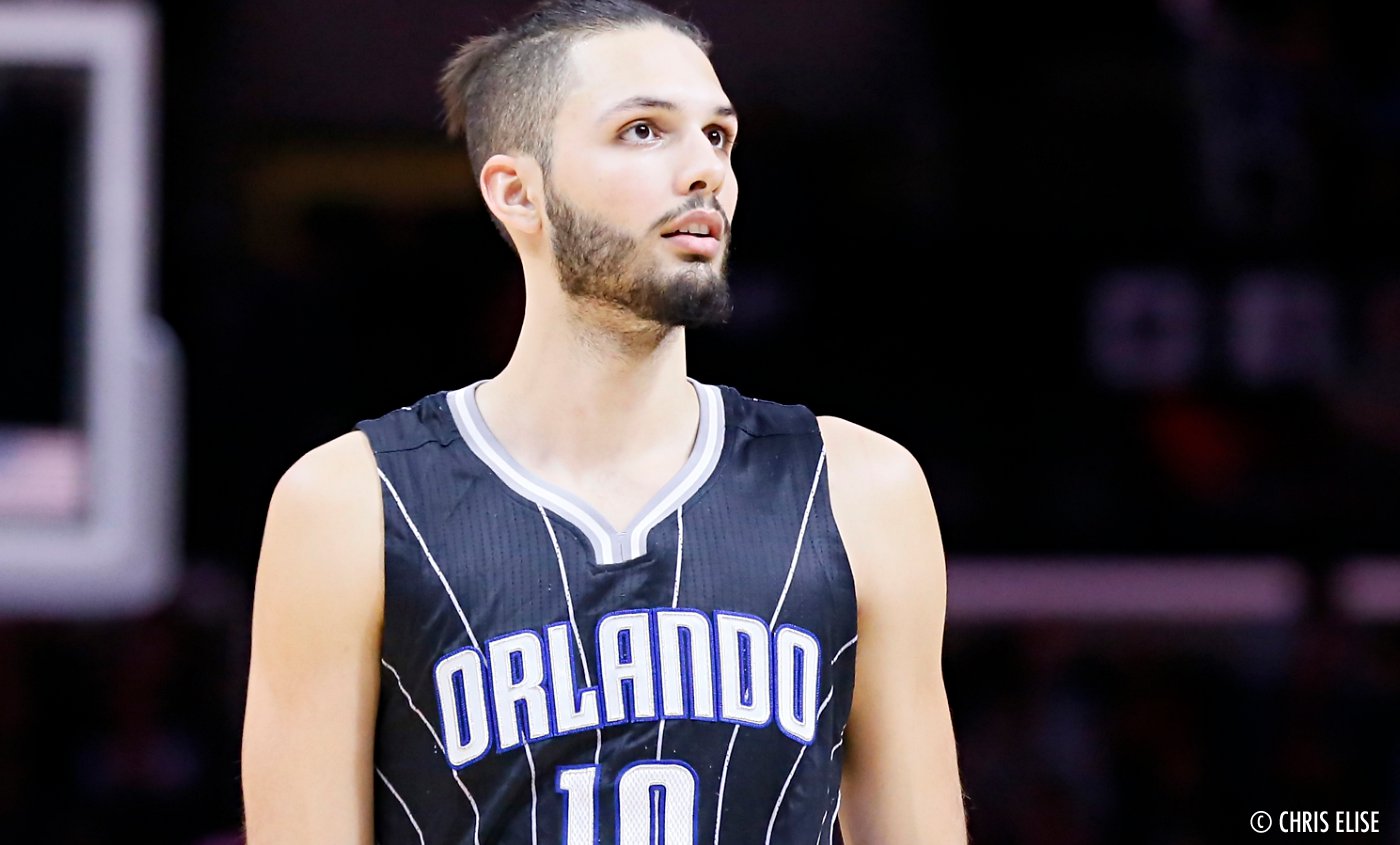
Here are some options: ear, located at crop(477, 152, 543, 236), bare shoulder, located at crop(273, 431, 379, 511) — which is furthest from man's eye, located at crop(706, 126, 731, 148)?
bare shoulder, located at crop(273, 431, 379, 511)

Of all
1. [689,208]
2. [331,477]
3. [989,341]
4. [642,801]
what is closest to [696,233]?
[689,208]

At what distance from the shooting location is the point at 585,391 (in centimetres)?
221

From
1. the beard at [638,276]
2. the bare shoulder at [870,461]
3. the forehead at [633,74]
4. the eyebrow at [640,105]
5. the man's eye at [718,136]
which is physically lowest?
the bare shoulder at [870,461]

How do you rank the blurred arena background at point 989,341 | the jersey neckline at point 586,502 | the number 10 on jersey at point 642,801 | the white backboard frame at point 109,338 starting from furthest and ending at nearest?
the blurred arena background at point 989,341 → the white backboard frame at point 109,338 → the jersey neckline at point 586,502 → the number 10 on jersey at point 642,801

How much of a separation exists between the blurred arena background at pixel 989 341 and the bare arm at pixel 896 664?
3.09 metres

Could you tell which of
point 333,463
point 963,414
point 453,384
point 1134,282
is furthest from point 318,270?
point 333,463

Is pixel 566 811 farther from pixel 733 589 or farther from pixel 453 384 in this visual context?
pixel 453 384

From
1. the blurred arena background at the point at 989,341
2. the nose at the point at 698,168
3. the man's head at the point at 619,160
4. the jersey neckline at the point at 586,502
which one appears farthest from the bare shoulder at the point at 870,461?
the blurred arena background at the point at 989,341

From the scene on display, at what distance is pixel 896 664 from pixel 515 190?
2.47 ft

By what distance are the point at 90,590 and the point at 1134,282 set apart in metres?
3.19

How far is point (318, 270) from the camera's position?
17.5 ft

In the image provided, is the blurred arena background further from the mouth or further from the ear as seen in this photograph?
the mouth

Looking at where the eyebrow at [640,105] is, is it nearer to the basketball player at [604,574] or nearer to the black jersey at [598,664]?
the basketball player at [604,574]

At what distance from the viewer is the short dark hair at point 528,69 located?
221 cm
